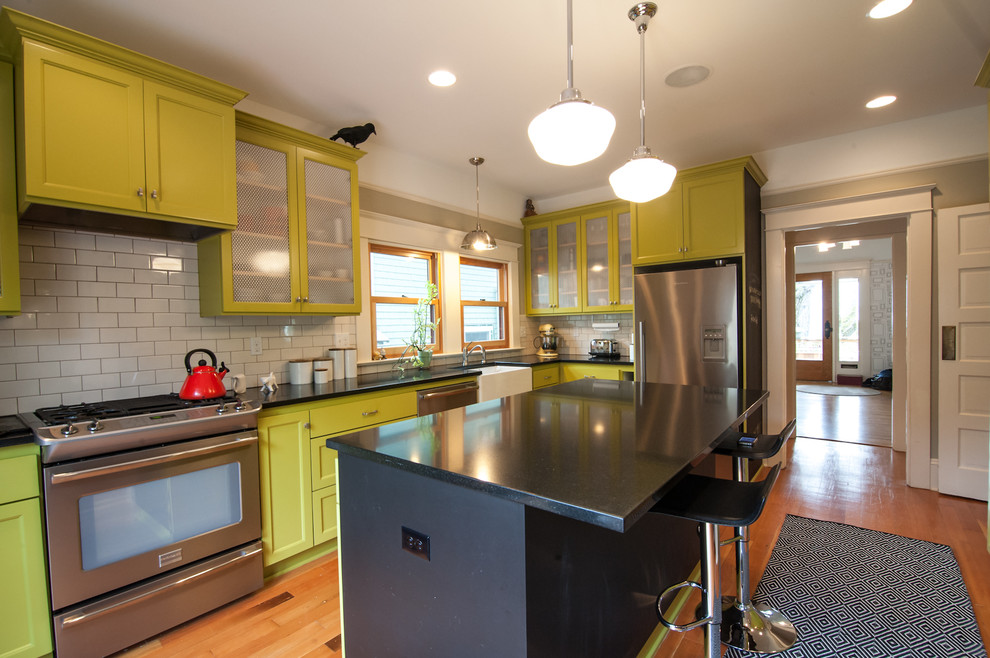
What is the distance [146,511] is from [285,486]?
58 cm

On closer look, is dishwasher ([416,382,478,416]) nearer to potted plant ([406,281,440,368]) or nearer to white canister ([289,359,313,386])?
potted plant ([406,281,440,368])

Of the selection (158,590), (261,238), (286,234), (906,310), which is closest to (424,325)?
(286,234)

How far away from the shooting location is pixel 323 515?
2490mm

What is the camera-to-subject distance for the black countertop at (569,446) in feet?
3.07

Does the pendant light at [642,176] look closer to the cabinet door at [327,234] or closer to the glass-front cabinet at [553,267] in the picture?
the cabinet door at [327,234]

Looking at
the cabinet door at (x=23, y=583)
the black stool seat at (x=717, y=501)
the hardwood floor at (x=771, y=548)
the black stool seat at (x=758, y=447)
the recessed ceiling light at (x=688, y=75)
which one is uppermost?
the recessed ceiling light at (x=688, y=75)

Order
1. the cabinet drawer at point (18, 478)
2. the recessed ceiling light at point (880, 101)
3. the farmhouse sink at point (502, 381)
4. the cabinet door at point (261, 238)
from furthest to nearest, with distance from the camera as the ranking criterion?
1. the farmhouse sink at point (502, 381)
2. the recessed ceiling light at point (880, 101)
3. the cabinet door at point (261, 238)
4. the cabinet drawer at point (18, 478)

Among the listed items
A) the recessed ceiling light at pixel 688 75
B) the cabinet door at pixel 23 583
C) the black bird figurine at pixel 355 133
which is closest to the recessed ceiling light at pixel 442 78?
the black bird figurine at pixel 355 133

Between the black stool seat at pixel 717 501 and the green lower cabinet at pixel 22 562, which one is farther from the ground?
the black stool seat at pixel 717 501

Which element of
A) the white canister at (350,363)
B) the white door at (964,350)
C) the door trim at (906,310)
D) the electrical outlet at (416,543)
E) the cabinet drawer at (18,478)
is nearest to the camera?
the electrical outlet at (416,543)

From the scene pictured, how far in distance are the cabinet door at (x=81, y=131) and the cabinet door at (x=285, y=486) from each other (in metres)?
1.17

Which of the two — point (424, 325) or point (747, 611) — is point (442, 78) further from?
point (747, 611)

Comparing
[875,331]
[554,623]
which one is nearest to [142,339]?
[554,623]

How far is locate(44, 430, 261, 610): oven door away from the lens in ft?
5.47
